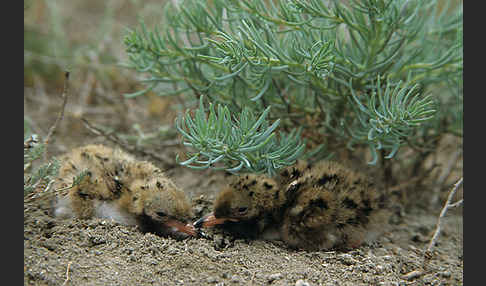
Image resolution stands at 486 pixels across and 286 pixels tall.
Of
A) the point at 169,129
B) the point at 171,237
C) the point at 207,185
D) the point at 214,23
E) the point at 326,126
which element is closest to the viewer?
the point at 171,237

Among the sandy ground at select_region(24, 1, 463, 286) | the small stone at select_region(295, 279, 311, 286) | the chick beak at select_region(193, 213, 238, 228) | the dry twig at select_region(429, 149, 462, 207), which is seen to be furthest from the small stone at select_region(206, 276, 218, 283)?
the dry twig at select_region(429, 149, 462, 207)

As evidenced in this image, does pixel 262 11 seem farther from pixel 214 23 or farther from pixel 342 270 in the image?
pixel 342 270

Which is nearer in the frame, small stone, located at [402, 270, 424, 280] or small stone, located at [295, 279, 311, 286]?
small stone, located at [295, 279, 311, 286]

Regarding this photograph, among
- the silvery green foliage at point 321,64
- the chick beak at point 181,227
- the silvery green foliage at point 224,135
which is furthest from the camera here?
the chick beak at point 181,227

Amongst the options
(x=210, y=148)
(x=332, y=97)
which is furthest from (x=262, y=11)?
(x=210, y=148)

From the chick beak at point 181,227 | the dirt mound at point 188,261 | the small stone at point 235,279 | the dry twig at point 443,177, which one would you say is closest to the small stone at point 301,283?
the dirt mound at point 188,261

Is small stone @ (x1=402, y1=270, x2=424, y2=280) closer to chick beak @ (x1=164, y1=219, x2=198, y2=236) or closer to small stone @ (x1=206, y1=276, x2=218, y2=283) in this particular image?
small stone @ (x1=206, y1=276, x2=218, y2=283)

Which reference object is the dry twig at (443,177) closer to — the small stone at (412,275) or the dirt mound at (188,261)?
the dirt mound at (188,261)
